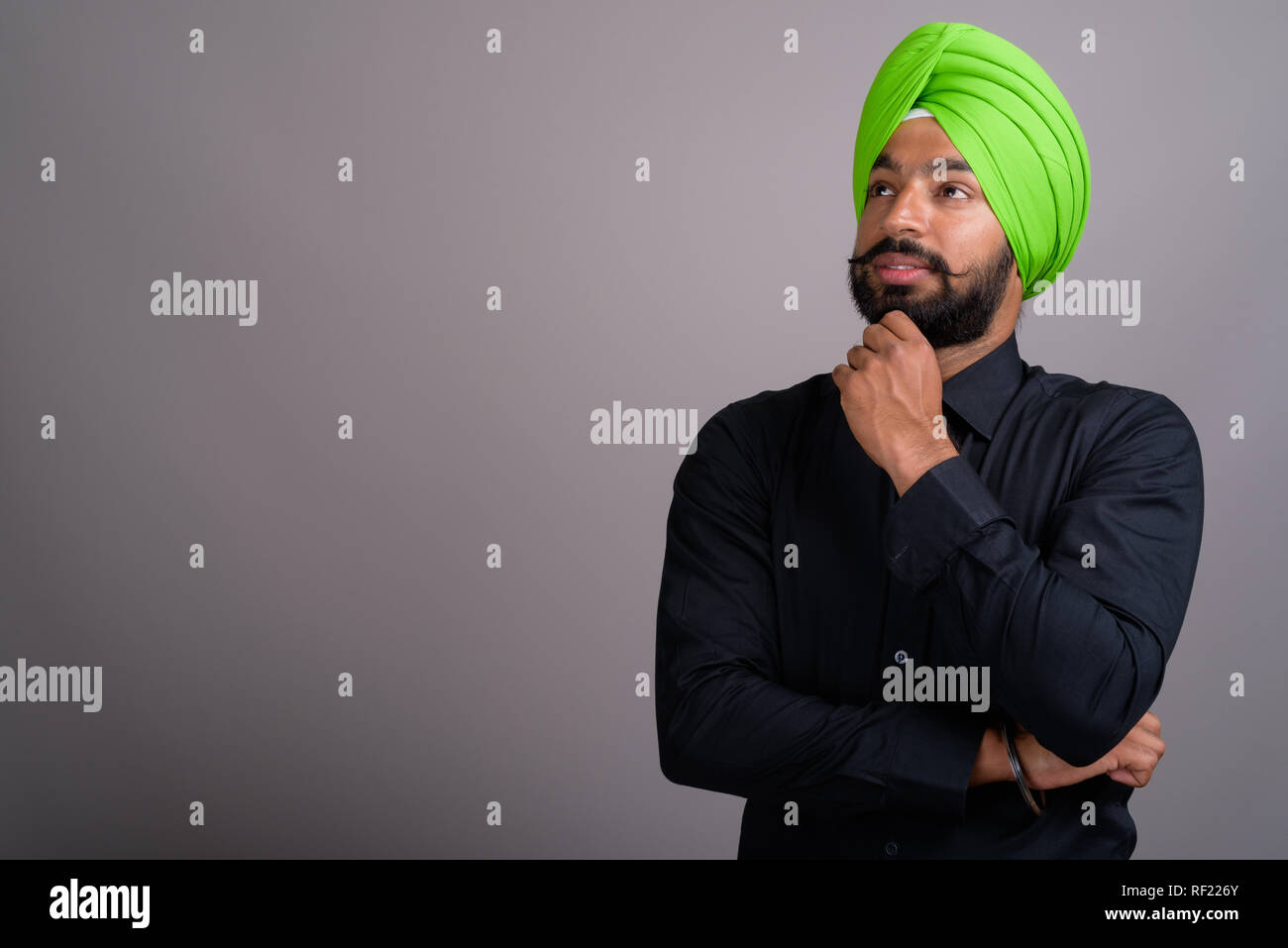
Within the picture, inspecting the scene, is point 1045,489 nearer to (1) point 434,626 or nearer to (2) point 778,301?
(2) point 778,301

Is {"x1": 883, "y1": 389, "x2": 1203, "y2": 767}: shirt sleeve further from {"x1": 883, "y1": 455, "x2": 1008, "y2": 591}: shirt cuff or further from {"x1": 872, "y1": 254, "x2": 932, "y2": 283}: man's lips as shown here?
{"x1": 872, "y1": 254, "x2": 932, "y2": 283}: man's lips

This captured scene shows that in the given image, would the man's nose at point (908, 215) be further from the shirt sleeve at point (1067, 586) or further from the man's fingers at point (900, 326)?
the shirt sleeve at point (1067, 586)

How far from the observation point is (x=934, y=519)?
178 cm

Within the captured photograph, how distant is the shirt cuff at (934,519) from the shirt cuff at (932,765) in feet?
0.70

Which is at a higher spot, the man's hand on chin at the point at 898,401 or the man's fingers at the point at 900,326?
the man's fingers at the point at 900,326

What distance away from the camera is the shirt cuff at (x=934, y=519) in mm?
1767

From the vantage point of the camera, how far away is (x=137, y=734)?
4207 mm

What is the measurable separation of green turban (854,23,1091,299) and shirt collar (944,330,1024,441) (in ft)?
0.54

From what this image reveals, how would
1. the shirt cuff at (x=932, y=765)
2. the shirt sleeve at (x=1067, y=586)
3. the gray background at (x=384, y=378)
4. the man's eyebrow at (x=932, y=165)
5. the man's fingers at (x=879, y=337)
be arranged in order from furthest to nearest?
1. the gray background at (x=384, y=378)
2. the man's eyebrow at (x=932, y=165)
3. the man's fingers at (x=879, y=337)
4. the shirt cuff at (x=932, y=765)
5. the shirt sleeve at (x=1067, y=586)

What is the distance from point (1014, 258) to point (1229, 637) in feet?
7.68

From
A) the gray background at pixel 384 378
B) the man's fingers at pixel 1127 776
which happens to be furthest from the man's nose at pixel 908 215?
the gray background at pixel 384 378

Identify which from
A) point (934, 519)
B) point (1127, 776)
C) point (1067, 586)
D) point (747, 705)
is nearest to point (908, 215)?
point (934, 519)

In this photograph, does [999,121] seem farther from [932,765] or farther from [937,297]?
[932,765]

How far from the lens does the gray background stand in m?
4.16
